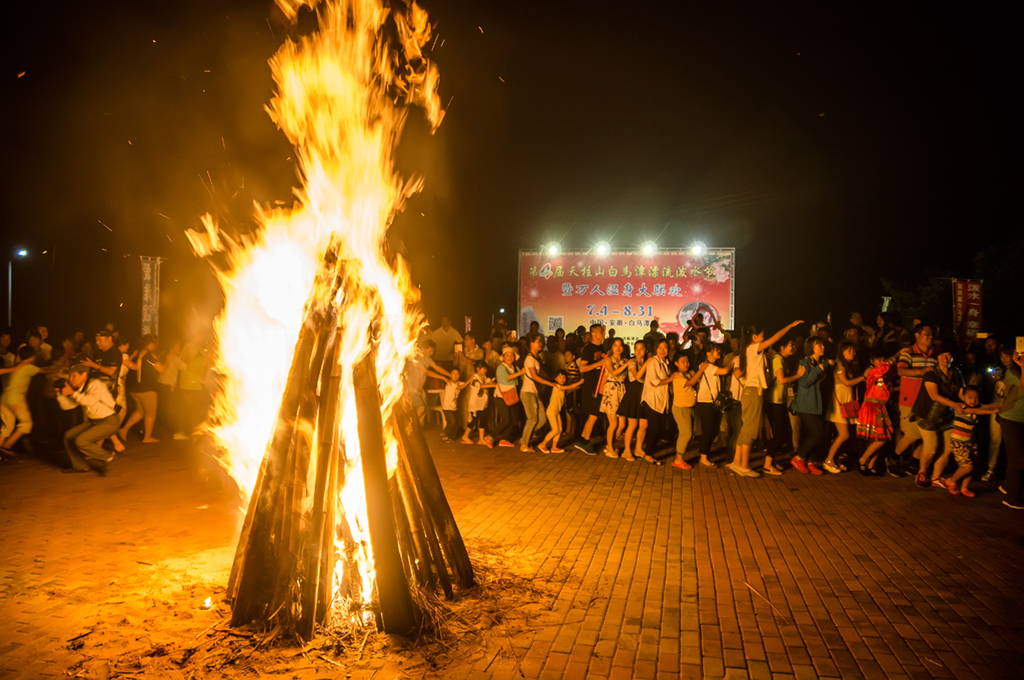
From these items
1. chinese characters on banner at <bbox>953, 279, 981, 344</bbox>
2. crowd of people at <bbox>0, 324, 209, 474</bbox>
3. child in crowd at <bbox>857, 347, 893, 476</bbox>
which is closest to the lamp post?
crowd of people at <bbox>0, 324, 209, 474</bbox>

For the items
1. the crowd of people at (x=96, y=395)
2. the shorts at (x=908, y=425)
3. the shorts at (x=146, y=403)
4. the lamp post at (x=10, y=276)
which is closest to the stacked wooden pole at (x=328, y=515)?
the crowd of people at (x=96, y=395)

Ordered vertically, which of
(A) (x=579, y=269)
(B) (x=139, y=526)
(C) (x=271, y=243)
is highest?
(A) (x=579, y=269)

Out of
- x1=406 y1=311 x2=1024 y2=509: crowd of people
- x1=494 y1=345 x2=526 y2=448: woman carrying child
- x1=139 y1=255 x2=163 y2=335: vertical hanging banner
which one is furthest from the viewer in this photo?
x1=139 y1=255 x2=163 y2=335: vertical hanging banner

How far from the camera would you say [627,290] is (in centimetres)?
2025

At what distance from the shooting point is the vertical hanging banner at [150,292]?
1470cm

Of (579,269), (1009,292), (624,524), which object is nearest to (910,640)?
(624,524)

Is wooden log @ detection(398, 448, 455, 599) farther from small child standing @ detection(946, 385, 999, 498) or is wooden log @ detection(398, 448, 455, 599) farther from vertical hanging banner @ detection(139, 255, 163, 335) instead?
vertical hanging banner @ detection(139, 255, 163, 335)

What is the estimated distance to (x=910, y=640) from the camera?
4027 mm

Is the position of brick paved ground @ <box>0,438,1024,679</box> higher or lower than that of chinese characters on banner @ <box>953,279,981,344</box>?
lower

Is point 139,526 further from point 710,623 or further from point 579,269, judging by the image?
point 579,269

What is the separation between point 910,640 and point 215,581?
5.06 metres

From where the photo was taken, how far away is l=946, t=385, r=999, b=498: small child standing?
7.88 metres

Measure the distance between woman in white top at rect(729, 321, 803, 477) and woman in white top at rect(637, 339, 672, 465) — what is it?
1.24 m

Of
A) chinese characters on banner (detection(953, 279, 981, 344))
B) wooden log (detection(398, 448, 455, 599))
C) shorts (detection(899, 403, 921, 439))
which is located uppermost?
chinese characters on banner (detection(953, 279, 981, 344))
